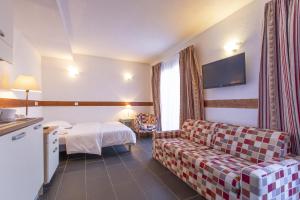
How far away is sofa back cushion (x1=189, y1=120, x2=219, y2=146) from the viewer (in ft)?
8.12

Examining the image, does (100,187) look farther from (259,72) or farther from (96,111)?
(96,111)

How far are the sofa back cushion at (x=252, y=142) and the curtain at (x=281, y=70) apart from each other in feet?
0.64

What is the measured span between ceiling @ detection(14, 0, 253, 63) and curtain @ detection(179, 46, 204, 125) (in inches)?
20.1

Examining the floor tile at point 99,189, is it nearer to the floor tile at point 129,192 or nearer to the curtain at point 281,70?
the floor tile at point 129,192

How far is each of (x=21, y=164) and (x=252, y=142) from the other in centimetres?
245

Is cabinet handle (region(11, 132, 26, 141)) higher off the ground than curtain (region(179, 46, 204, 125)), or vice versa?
curtain (region(179, 46, 204, 125))

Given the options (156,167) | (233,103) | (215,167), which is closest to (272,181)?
(215,167)

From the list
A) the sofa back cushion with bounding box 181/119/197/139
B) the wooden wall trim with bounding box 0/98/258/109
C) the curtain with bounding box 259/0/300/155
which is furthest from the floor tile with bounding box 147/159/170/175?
the curtain with bounding box 259/0/300/155

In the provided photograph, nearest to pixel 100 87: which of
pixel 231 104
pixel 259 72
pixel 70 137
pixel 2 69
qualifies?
pixel 70 137

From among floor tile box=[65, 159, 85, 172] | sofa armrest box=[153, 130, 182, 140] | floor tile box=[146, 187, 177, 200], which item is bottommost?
floor tile box=[146, 187, 177, 200]

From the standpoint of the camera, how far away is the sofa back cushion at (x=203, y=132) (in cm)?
247

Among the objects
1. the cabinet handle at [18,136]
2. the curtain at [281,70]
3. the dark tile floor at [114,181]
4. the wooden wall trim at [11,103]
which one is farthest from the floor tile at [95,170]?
the curtain at [281,70]

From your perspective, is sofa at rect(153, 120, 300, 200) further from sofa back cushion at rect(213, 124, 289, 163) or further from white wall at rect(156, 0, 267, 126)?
white wall at rect(156, 0, 267, 126)

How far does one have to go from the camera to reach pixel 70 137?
9.56 ft
